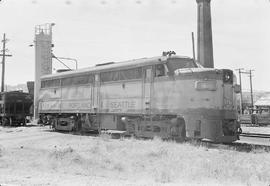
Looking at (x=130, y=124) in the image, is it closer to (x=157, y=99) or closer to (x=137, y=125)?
(x=137, y=125)

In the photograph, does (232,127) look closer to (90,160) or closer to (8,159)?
(90,160)

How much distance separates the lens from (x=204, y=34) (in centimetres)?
4375

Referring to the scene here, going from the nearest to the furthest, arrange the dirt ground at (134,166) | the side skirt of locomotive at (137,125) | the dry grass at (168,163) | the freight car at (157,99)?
the dirt ground at (134,166) < the dry grass at (168,163) < the freight car at (157,99) < the side skirt of locomotive at (137,125)

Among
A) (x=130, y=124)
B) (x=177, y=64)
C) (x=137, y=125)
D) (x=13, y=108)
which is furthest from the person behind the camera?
(x=13, y=108)

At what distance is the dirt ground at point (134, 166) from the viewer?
877 centimetres

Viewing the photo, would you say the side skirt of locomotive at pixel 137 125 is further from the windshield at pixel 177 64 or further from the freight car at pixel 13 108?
the freight car at pixel 13 108

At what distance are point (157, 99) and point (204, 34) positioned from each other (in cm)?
2932

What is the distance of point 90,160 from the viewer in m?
11.8

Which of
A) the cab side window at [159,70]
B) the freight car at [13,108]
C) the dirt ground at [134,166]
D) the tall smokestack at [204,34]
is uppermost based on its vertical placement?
the tall smokestack at [204,34]

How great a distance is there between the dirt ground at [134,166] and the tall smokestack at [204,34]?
28943 millimetres

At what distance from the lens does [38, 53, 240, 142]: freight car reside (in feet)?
47.7

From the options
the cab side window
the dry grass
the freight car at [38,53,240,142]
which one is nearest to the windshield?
the freight car at [38,53,240,142]

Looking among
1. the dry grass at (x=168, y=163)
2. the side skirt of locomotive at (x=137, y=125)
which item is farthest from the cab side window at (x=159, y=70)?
the dry grass at (x=168, y=163)

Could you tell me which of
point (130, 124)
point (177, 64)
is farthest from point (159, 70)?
point (130, 124)
